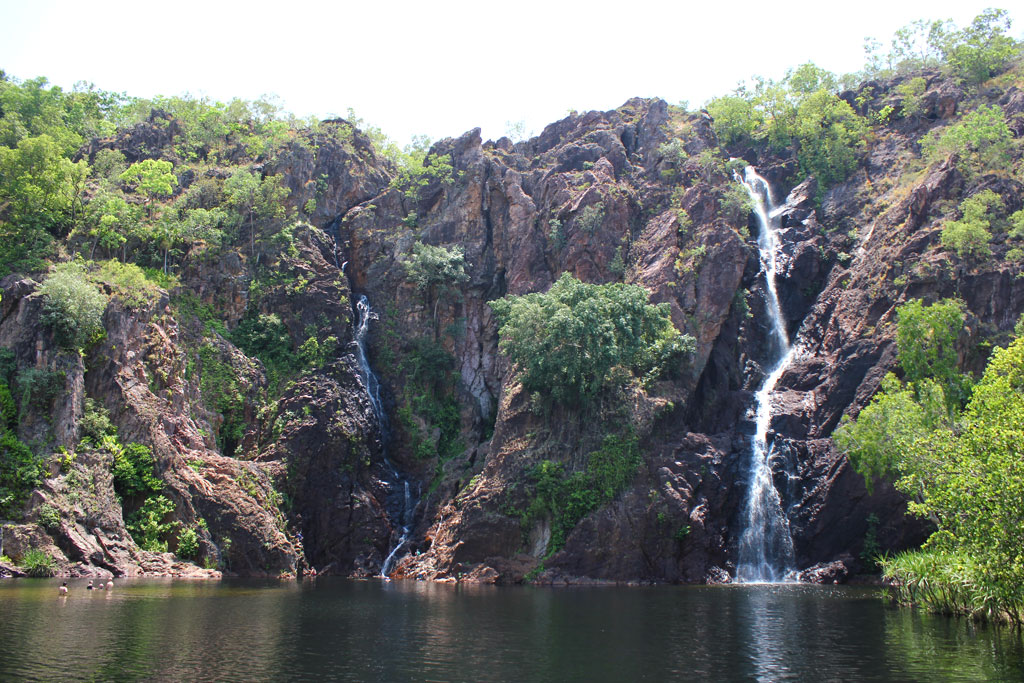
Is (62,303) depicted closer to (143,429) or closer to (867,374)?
(143,429)

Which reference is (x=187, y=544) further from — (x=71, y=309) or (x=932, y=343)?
(x=932, y=343)

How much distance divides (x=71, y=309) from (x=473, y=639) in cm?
3182

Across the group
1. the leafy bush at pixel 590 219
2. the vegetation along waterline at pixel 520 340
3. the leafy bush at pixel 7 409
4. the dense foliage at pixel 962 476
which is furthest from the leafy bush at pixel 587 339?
the leafy bush at pixel 7 409

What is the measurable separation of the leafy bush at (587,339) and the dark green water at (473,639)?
17.1 metres

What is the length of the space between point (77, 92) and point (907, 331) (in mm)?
81940

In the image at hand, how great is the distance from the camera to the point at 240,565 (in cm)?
4403

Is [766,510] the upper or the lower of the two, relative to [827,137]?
lower

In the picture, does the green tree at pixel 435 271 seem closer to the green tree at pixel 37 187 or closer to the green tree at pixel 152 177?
the green tree at pixel 152 177

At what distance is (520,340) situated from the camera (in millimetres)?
49062

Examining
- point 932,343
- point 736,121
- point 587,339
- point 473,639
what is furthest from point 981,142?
point 473,639

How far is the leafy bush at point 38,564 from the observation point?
1399 inches

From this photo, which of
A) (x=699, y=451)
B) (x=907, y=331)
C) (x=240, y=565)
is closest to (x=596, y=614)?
(x=699, y=451)

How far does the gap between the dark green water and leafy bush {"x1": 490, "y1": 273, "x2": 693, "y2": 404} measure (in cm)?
1710

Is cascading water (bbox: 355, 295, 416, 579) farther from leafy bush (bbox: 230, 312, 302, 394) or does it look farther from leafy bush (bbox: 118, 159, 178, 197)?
leafy bush (bbox: 118, 159, 178, 197)
